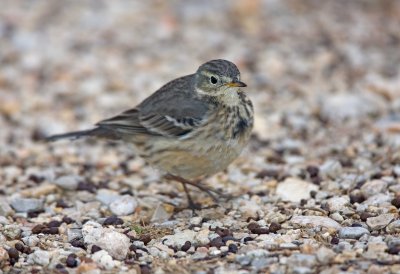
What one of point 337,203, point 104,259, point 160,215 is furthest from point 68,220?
point 337,203

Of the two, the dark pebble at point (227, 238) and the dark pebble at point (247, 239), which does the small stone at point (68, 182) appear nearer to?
the dark pebble at point (227, 238)

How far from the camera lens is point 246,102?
6855 millimetres

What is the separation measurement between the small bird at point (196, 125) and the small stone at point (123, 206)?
42cm

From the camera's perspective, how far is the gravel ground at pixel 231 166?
5527 millimetres

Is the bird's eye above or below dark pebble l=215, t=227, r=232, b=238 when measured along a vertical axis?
above

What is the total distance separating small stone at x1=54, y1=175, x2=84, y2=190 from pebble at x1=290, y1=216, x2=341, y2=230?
7.56 ft

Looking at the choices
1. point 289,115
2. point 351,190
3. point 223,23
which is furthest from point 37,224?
point 223,23

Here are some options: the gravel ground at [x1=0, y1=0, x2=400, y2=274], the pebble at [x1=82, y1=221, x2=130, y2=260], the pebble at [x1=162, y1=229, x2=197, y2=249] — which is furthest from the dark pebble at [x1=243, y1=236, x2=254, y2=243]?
the pebble at [x1=82, y1=221, x2=130, y2=260]

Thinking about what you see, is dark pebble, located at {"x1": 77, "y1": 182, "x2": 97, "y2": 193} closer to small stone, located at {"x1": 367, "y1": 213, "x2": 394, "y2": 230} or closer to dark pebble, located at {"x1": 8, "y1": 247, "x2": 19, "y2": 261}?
dark pebble, located at {"x1": 8, "y1": 247, "x2": 19, "y2": 261}

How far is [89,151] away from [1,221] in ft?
7.60

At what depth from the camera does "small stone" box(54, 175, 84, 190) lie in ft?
24.1

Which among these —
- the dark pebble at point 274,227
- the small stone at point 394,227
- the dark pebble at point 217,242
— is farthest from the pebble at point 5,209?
the small stone at point 394,227

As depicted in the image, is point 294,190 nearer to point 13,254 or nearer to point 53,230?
point 53,230

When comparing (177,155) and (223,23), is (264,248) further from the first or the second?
(223,23)
